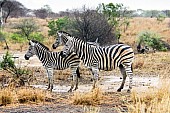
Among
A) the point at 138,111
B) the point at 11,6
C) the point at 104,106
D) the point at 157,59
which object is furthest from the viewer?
the point at 11,6

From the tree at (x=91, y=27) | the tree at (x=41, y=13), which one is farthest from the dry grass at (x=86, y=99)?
the tree at (x=41, y=13)

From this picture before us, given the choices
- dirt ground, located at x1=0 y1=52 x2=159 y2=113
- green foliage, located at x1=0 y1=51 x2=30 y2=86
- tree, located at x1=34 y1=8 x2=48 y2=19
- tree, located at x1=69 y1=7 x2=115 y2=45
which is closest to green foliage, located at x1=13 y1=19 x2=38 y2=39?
tree, located at x1=69 y1=7 x2=115 y2=45

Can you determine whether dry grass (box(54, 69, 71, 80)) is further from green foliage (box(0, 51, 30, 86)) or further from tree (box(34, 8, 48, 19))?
tree (box(34, 8, 48, 19))

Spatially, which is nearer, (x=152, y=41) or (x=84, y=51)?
(x=84, y=51)

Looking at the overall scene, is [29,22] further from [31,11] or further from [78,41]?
[31,11]

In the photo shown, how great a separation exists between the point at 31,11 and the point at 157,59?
75289mm

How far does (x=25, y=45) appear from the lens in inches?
1538

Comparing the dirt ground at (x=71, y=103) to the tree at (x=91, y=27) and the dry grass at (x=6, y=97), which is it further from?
the tree at (x=91, y=27)

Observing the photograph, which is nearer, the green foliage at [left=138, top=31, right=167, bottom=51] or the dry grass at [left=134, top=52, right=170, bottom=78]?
the dry grass at [left=134, top=52, right=170, bottom=78]

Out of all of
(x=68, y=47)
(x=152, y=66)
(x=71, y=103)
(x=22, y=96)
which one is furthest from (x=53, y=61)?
(x=152, y=66)

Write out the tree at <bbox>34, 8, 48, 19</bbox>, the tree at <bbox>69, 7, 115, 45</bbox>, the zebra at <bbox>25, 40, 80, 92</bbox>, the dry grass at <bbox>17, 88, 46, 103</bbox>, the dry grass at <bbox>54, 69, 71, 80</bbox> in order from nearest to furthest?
the dry grass at <bbox>17, 88, 46, 103</bbox>, the zebra at <bbox>25, 40, 80, 92</bbox>, the dry grass at <bbox>54, 69, 71, 80</bbox>, the tree at <bbox>69, 7, 115, 45</bbox>, the tree at <bbox>34, 8, 48, 19</bbox>

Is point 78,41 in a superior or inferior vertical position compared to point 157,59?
superior

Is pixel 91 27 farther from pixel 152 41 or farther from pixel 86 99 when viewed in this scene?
pixel 86 99

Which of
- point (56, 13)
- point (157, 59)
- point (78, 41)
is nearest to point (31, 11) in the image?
point (56, 13)
